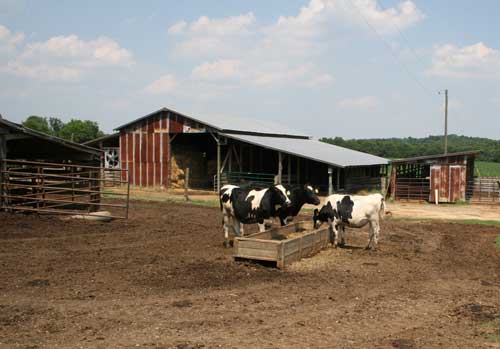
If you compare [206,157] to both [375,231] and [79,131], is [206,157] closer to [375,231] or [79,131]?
[375,231]

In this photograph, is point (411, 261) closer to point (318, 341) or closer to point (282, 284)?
point (282, 284)

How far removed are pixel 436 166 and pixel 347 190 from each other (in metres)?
5.52

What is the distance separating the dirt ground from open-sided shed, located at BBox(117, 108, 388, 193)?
16864 mm

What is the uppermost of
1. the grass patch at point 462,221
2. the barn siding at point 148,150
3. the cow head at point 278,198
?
the barn siding at point 148,150

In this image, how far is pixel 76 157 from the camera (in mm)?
21109

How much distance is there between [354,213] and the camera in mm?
12352

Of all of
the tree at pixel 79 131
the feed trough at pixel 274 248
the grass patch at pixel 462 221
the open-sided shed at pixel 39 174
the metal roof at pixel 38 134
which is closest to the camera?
the feed trough at pixel 274 248

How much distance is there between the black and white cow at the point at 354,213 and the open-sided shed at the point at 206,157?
15.6 metres

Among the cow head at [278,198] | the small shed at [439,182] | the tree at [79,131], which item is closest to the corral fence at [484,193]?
the small shed at [439,182]

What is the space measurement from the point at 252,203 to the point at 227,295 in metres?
4.37

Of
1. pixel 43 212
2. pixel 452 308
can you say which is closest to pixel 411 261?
pixel 452 308

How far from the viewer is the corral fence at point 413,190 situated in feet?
95.0

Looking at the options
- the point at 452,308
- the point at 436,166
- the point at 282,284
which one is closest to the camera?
the point at 452,308

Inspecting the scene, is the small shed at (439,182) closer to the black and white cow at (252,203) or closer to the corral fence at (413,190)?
the corral fence at (413,190)
